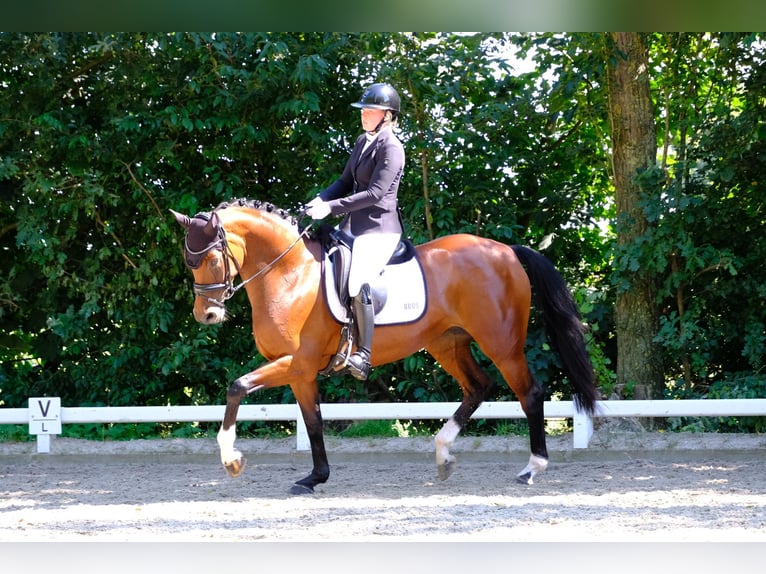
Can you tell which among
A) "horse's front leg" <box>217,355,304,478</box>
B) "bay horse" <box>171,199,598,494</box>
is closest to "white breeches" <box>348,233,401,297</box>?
"bay horse" <box>171,199,598,494</box>

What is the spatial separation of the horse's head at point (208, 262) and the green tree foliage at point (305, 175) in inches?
136

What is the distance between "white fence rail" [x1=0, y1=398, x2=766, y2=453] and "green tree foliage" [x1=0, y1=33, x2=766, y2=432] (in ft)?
4.11

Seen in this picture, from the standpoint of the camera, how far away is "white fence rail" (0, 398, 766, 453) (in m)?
7.76

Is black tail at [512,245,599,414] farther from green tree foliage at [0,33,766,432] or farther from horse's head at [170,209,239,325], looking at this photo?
horse's head at [170,209,239,325]

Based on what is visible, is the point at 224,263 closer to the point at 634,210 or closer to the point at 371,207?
the point at 371,207

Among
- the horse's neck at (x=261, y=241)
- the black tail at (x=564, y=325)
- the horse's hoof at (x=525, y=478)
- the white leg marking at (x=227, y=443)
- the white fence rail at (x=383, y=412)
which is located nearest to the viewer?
the white leg marking at (x=227, y=443)

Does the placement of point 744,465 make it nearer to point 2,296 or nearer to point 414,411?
point 414,411

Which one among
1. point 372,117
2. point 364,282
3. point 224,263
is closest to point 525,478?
point 364,282

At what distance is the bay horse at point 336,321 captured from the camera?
19.6 ft

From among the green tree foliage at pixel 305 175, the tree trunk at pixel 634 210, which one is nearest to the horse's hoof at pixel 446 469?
the green tree foliage at pixel 305 175

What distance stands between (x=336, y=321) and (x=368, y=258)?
48 centimetres

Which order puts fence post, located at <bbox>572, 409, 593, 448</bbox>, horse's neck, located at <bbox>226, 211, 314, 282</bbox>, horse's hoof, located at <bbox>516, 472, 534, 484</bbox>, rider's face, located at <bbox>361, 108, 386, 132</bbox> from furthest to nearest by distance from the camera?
fence post, located at <bbox>572, 409, 593, 448</bbox>, horse's hoof, located at <bbox>516, 472, 534, 484</bbox>, rider's face, located at <bbox>361, 108, 386, 132</bbox>, horse's neck, located at <bbox>226, 211, 314, 282</bbox>

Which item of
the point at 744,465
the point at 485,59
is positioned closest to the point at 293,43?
the point at 485,59

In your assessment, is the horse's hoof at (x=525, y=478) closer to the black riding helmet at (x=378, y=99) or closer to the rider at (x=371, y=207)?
the rider at (x=371, y=207)
